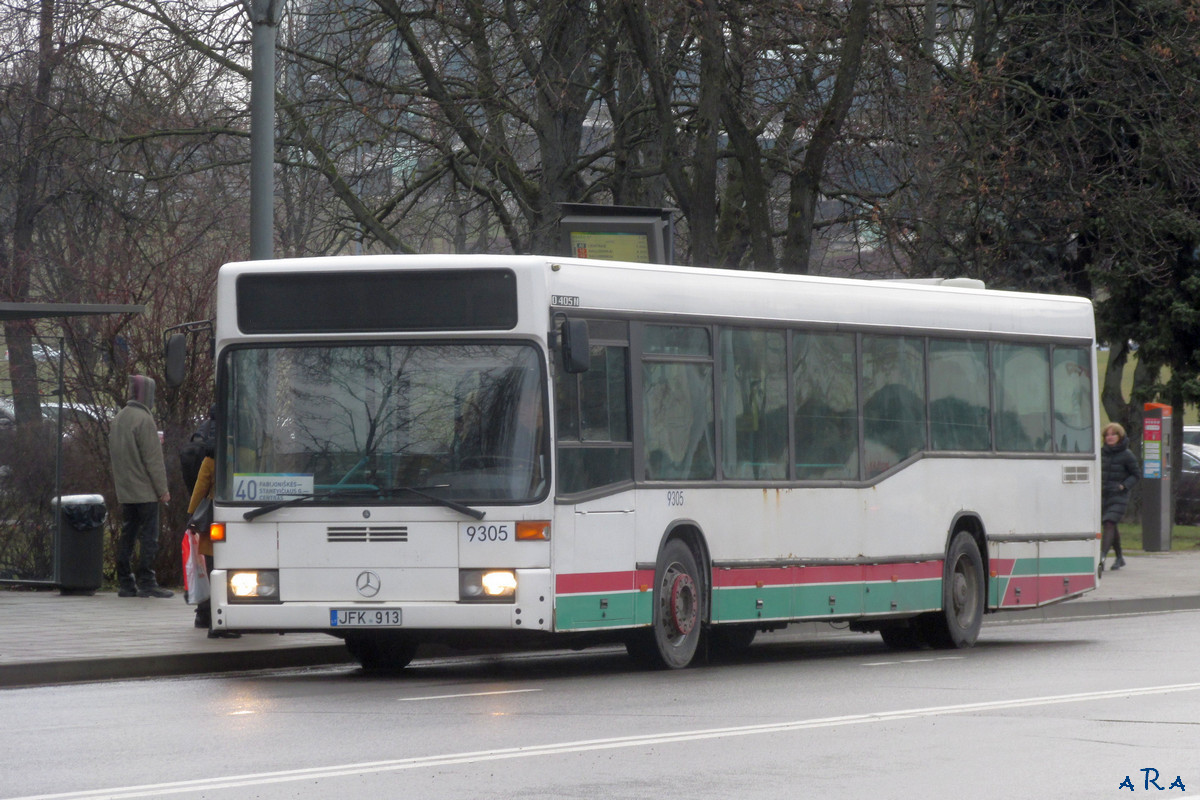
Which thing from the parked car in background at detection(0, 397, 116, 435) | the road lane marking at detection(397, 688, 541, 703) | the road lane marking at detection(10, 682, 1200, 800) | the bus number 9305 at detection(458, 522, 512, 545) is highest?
the parked car in background at detection(0, 397, 116, 435)

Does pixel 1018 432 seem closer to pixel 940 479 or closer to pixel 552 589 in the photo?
pixel 940 479

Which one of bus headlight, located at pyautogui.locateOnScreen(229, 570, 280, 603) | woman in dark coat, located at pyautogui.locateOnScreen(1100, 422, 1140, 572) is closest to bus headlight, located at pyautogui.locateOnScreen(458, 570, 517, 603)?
bus headlight, located at pyautogui.locateOnScreen(229, 570, 280, 603)

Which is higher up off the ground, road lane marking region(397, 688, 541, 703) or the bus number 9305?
the bus number 9305

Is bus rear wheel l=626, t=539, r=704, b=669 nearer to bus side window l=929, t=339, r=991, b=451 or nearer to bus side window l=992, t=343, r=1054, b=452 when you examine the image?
bus side window l=929, t=339, r=991, b=451

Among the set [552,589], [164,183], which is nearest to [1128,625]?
[552,589]

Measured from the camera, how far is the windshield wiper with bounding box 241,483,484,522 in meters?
12.1

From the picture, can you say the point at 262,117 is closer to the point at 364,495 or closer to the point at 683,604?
the point at 364,495

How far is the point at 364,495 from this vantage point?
1234cm

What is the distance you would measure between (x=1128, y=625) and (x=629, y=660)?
20.6 feet

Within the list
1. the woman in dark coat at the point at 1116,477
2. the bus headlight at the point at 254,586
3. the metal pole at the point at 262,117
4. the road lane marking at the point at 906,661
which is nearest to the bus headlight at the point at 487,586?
the bus headlight at the point at 254,586

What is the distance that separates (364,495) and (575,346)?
159cm

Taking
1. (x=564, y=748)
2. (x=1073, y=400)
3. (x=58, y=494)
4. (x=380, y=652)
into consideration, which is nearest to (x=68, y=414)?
(x=58, y=494)

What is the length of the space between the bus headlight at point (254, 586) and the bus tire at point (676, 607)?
242 cm

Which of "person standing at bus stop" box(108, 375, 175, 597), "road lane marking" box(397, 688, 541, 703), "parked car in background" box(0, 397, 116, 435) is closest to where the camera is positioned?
"road lane marking" box(397, 688, 541, 703)
